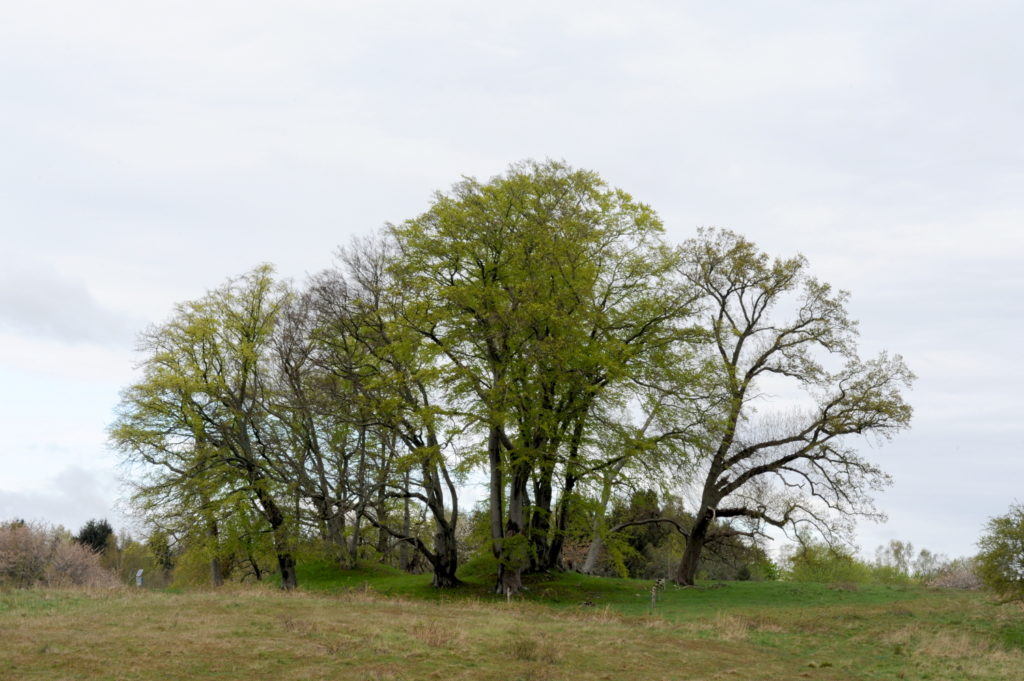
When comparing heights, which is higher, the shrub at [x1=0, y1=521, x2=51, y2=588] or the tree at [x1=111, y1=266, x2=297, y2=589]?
the tree at [x1=111, y1=266, x2=297, y2=589]

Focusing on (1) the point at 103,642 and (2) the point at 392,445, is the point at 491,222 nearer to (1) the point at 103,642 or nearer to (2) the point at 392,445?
(2) the point at 392,445

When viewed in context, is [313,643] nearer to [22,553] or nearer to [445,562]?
[445,562]

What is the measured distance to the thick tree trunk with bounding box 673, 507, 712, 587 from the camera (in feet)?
130

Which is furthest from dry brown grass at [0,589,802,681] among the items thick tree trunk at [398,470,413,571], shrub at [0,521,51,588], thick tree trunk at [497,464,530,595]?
shrub at [0,521,51,588]

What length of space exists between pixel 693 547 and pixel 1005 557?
553 inches

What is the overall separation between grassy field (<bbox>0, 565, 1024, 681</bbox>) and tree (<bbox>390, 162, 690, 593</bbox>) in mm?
6040

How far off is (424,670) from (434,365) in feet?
62.9

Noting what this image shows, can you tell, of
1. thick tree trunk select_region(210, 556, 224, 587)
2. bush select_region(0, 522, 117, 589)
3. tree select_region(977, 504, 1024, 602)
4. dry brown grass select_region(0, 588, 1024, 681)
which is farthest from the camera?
bush select_region(0, 522, 117, 589)

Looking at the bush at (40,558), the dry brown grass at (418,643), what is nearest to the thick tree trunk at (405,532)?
the dry brown grass at (418,643)


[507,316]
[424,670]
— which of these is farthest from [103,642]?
[507,316]

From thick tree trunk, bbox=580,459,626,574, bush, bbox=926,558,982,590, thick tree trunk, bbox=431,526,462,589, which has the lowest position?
bush, bbox=926,558,982,590

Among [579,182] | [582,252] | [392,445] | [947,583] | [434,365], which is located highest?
[579,182]

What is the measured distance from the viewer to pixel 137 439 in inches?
1597

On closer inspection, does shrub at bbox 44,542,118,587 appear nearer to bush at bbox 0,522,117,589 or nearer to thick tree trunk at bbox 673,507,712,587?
bush at bbox 0,522,117,589
